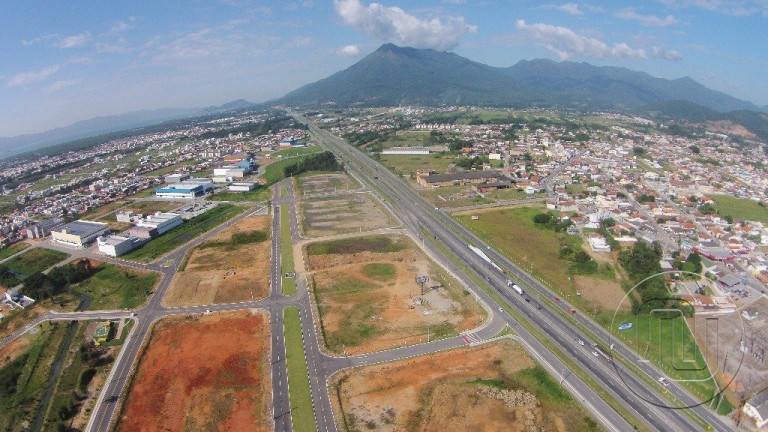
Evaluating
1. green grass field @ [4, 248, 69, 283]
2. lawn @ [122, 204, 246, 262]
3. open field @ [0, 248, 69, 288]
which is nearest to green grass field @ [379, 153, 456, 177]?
lawn @ [122, 204, 246, 262]

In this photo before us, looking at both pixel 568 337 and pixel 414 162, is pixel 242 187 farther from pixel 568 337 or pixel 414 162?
pixel 568 337

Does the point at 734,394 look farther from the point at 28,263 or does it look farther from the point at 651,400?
the point at 28,263

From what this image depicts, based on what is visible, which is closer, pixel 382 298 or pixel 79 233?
pixel 382 298

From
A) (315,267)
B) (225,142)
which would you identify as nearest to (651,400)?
(315,267)

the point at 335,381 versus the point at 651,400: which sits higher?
the point at 335,381

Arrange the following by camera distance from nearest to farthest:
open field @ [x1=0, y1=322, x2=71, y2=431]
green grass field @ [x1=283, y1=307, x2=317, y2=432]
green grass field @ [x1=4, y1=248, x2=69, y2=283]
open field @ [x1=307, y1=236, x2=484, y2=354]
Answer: green grass field @ [x1=283, y1=307, x2=317, y2=432] < open field @ [x1=0, y1=322, x2=71, y2=431] < open field @ [x1=307, y1=236, x2=484, y2=354] < green grass field @ [x1=4, y1=248, x2=69, y2=283]

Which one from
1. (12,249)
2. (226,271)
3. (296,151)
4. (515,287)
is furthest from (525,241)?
(296,151)

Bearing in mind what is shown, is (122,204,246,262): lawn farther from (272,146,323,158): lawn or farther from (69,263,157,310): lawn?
(272,146,323,158): lawn
